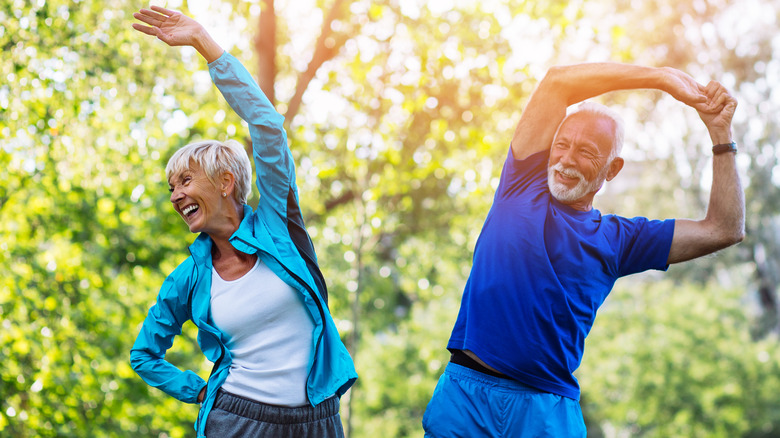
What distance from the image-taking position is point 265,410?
210 cm

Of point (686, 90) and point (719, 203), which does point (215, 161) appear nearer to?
point (686, 90)

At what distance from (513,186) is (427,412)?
28.8 inches

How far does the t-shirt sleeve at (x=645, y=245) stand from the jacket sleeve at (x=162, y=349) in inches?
54.1

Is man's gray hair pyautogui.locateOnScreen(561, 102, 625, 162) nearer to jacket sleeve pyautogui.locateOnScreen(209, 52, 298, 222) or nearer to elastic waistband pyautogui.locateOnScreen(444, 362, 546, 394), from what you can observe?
elastic waistband pyautogui.locateOnScreen(444, 362, 546, 394)

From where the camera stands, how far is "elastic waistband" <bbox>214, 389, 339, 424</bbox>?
2102mm

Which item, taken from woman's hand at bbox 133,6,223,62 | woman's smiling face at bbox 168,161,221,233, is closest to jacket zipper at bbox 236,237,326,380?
woman's smiling face at bbox 168,161,221,233

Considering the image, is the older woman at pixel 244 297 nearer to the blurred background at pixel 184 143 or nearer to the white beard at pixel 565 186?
the white beard at pixel 565 186

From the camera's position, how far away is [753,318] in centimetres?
1800

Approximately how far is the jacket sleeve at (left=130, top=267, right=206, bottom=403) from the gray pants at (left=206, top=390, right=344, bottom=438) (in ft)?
0.54

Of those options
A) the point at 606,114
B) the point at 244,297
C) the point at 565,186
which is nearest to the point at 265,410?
the point at 244,297

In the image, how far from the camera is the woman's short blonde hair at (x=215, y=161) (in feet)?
7.22

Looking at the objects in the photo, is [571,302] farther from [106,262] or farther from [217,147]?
[106,262]

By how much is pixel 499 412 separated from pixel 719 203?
0.91m

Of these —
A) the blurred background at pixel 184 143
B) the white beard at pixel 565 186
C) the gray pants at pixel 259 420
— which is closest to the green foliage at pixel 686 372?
the blurred background at pixel 184 143
